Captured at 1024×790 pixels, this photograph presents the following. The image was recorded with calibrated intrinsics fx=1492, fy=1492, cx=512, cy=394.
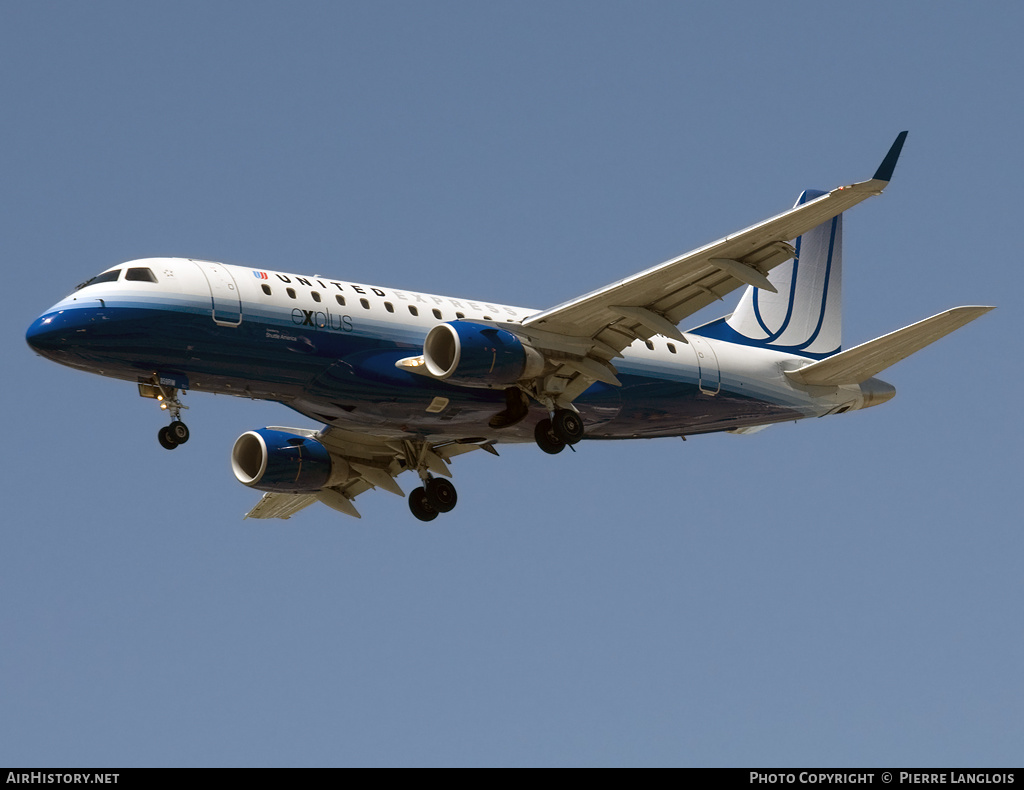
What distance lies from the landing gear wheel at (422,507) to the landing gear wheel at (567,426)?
4483 millimetres

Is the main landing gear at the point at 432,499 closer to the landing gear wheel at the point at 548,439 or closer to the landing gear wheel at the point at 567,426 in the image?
the landing gear wheel at the point at 548,439

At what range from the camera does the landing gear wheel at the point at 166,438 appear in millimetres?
30172

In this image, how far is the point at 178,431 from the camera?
3036cm

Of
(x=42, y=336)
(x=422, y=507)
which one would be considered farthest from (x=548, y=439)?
(x=42, y=336)

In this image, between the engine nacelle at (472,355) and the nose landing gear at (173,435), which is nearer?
the nose landing gear at (173,435)

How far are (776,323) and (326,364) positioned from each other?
13.8 meters

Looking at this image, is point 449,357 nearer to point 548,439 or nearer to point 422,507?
point 548,439

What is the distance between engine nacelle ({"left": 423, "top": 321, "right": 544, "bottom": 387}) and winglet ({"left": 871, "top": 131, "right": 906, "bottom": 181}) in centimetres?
859

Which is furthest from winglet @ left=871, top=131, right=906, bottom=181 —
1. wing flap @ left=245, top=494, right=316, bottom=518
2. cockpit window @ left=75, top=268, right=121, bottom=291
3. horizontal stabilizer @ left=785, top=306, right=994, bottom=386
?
wing flap @ left=245, top=494, right=316, bottom=518

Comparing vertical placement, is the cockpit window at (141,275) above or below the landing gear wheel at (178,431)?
above

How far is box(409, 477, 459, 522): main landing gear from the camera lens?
36.6 m

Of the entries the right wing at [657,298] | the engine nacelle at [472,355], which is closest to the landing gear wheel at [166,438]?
the engine nacelle at [472,355]

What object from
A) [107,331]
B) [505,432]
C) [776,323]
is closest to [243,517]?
[505,432]

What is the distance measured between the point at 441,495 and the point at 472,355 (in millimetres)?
6422
